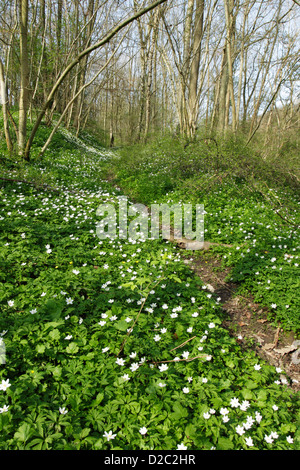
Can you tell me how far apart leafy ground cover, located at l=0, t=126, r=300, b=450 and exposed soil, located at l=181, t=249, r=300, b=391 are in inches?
10.6

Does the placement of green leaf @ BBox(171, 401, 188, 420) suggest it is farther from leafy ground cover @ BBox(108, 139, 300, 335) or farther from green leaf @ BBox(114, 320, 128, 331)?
leafy ground cover @ BBox(108, 139, 300, 335)

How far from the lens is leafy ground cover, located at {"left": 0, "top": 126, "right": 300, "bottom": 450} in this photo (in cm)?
180

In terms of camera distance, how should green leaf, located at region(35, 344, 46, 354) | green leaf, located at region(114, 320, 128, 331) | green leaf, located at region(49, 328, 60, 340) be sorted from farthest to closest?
green leaf, located at region(114, 320, 128, 331) → green leaf, located at region(49, 328, 60, 340) → green leaf, located at region(35, 344, 46, 354)

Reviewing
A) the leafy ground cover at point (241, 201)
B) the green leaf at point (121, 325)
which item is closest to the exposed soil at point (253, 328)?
the leafy ground cover at point (241, 201)

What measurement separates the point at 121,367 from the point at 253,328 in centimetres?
178

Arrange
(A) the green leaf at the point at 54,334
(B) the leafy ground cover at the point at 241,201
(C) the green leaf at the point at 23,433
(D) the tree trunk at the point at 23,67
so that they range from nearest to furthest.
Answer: (C) the green leaf at the point at 23,433
(A) the green leaf at the point at 54,334
(B) the leafy ground cover at the point at 241,201
(D) the tree trunk at the point at 23,67

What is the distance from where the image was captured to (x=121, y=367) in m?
2.26

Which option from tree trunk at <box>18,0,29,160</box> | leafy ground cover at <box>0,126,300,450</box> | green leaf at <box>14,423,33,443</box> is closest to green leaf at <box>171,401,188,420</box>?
leafy ground cover at <box>0,126,300,450</box>

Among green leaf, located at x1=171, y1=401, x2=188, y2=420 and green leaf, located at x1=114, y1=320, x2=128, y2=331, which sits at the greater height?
green leaf, located at x1=114, y1=320, x2=128, y2=331

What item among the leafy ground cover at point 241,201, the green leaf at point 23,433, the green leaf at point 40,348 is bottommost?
the green leaf at point 23,433

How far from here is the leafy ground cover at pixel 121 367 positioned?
1.80 meters

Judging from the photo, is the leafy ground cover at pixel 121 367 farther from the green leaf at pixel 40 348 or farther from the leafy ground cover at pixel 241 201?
the leafy ground cover at pixel 241 201

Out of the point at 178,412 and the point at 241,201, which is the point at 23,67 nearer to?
the point at 241,201

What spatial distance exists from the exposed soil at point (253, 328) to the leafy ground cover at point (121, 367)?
0.88 feet
